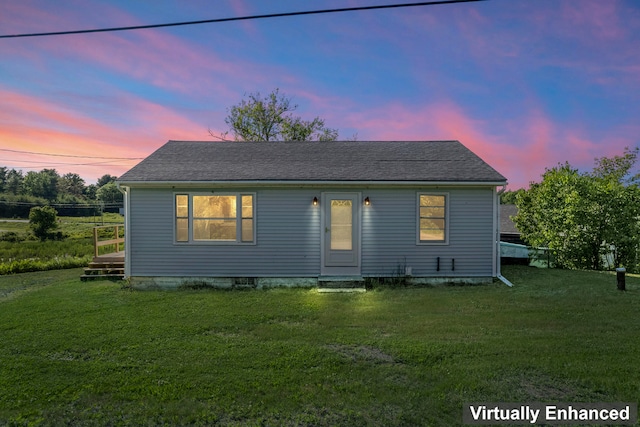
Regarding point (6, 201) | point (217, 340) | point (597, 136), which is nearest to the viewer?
point (217, 340)

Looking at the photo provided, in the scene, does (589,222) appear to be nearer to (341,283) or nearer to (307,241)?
(341,283)

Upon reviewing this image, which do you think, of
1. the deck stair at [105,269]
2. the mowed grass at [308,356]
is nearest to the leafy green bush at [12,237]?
the deck stair at [105,269]

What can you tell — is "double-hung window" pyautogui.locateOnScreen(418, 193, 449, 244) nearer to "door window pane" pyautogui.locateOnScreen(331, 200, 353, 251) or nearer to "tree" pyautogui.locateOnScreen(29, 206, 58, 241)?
"door window pane" pyautogui.locateOnScreen(331, 200, 353, 251)

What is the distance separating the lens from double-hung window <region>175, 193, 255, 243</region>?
8.59m

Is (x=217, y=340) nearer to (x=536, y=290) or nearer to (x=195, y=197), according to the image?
(x=195, y=197)

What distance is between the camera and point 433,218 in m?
8.55

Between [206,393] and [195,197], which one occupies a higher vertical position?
[195,197]

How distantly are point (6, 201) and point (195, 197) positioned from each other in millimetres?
51031

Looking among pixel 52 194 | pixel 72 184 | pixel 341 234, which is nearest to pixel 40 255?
pixel 341 234

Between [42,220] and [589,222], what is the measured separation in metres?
32.5

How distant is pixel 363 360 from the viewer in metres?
4.06

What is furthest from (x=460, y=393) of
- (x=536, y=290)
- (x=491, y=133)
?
(x=491, y=133)

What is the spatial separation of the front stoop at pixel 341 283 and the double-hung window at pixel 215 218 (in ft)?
7.13

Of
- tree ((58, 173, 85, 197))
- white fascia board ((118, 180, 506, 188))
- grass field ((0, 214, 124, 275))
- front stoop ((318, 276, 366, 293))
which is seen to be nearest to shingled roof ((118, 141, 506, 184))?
white fascia board ((118, 180, 506, 188))
